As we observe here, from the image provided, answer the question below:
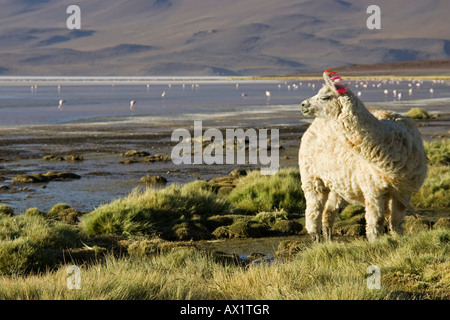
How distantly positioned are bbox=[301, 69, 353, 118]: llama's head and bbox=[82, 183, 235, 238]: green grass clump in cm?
449

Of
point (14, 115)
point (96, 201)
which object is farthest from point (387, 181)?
point (14, 115)

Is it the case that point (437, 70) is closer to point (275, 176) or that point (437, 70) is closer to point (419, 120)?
point (419, 120)

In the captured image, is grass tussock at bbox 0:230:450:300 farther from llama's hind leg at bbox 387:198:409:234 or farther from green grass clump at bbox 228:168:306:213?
green grass clump at bbox 228:168:306:213

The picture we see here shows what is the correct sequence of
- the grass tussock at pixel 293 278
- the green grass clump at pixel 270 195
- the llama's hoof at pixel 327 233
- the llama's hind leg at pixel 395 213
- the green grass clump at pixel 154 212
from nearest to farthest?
1. the grass tussock at pixel 293 278
2. the llama's hind leg at pixel 395 213
3. the llama's hoof at pixel 327 233
4. the green grass clump at pixel 154 212
5. the green grass clump at pixel 270 195

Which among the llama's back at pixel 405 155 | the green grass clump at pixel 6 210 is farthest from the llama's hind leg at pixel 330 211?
the green grass clump at pixel 6 210

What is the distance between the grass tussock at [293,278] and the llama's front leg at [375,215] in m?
0.13

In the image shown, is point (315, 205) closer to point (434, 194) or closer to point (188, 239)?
point (188, 239)

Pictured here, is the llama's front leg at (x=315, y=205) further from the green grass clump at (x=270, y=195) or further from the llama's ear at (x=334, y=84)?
the green grass clump at (x=270, y=195)

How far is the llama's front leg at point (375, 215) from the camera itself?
6.70 metres

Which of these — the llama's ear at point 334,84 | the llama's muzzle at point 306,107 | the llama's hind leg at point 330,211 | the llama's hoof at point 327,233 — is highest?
the llama's ear at point 334,84

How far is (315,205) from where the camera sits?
801 centimetres

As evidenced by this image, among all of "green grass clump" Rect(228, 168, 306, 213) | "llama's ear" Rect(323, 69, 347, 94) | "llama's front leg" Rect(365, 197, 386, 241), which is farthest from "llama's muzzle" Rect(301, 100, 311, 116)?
"green grass clump" Rect(228, 168, 306, 213)

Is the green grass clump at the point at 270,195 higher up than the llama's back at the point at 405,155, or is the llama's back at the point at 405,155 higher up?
the llama's back at the point at 405,155

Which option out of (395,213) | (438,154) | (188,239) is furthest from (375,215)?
(438,154)
